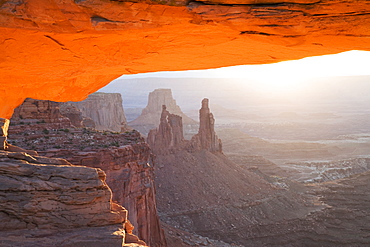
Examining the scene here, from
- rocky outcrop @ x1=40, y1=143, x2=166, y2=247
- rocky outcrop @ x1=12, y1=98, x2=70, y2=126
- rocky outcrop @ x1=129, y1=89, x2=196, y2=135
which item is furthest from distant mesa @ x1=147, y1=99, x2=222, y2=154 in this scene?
rocky outcrop @ x1=129, y1=89, x2=196, y2=135

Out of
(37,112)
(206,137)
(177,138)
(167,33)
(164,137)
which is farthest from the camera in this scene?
(206,137)

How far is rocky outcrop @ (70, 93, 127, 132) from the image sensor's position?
70.4 m

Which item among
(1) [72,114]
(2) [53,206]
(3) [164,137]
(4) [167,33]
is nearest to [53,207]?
(2) [53,206]

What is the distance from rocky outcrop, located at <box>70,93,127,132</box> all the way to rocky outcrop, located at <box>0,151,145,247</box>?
203 ft

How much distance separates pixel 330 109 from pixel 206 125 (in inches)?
5524

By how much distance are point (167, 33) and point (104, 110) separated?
67450 mm

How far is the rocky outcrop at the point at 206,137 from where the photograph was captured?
45800mm

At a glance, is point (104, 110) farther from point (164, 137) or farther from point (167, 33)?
point (167, 33)

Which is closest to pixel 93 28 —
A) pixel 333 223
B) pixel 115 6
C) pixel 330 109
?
pixel 115 6

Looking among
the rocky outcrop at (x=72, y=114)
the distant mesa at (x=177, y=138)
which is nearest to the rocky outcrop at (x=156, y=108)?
the distant mesa at (x=177, y=138)

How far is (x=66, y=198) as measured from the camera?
7.45 m

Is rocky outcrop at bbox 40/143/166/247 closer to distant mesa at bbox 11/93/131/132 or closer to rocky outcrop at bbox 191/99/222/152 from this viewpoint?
distant mesa at bbox 11/93/131/132

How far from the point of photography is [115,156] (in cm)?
1889

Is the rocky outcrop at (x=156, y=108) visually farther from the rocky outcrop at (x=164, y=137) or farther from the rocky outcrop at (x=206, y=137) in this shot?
the rocky outcrop at (x=164, y=137)
